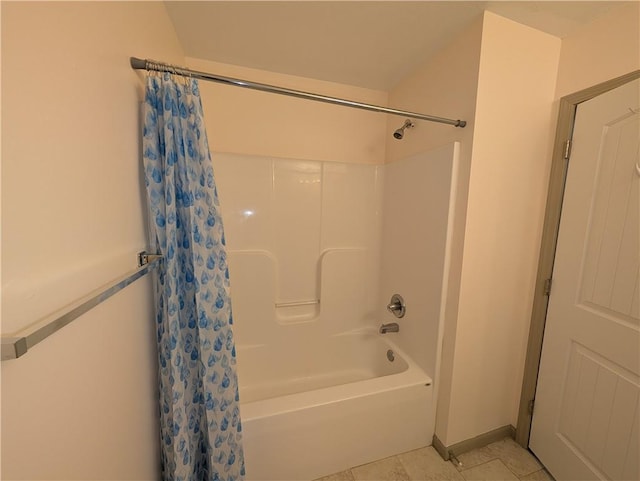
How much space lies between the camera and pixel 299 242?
6.13 ft

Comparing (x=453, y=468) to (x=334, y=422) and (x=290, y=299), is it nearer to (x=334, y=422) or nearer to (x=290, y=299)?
(x=334, y=422)

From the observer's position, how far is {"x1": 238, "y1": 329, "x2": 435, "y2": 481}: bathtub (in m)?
1.17

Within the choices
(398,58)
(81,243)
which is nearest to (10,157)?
(81,243)

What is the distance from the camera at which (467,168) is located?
1.25 meters

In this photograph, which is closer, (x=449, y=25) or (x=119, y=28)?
(x=119, y=28)

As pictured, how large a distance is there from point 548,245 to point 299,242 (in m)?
1.46

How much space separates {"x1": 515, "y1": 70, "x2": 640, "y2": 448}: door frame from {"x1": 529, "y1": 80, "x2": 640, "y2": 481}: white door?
32mm

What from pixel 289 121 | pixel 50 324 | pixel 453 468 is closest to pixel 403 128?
pixel 289 121

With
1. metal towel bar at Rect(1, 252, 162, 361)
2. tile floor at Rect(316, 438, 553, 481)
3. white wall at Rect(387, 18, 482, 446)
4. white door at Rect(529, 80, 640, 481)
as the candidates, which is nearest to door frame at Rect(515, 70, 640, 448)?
white door at Rect(529, 80, 640, 481)

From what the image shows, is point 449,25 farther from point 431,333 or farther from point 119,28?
point 431,333

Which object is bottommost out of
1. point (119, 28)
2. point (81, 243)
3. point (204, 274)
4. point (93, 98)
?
point (204, 274)

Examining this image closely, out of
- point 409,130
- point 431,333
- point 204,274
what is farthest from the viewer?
point 409,130

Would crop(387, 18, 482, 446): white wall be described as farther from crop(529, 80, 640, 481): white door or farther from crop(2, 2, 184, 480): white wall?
crop(2, 2, 184, 480): white wall

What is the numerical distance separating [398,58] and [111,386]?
2027 mm
